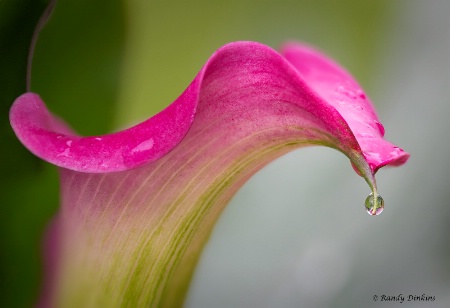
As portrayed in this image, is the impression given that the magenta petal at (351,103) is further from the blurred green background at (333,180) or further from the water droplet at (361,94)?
the blurred green background at (333,180)

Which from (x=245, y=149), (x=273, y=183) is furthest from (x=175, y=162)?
(x=273, y=183)

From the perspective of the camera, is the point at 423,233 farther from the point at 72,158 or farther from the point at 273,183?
the point at 72,158

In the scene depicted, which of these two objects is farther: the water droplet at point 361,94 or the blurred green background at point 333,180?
the blurred green background at point 333,180

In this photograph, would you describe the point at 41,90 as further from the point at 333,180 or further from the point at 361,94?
the point at 333,180

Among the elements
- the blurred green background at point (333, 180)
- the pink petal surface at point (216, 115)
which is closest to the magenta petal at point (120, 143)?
the pink petal surface at point (216, 115)

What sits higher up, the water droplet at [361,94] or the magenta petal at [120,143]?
the magenta petal at [120,143]

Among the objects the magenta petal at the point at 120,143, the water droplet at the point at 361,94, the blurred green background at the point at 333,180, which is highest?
the magenta petal at the point at 120,143

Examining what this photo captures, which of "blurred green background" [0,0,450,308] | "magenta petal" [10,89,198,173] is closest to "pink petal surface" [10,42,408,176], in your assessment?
"magenta petal" [10,89,198,173]
